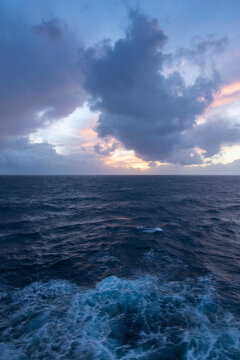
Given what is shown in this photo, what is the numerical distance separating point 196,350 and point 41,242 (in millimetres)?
14837

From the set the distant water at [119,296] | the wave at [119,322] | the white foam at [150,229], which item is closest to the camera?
the wave at [119,322]

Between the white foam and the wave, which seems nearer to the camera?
the wave

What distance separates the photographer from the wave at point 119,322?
6258 millimetres

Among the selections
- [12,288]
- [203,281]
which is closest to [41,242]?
[12,288]

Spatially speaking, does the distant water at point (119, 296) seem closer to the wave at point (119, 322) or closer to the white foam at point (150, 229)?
the wave at point (119, 322)

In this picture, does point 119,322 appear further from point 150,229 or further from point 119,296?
point 150,229

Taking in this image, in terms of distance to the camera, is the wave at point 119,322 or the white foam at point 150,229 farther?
the white foam at point 150,229

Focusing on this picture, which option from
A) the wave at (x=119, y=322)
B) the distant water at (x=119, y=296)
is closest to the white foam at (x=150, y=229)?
the distant water at (x=119, y=296)

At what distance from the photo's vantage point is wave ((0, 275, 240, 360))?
626 cm

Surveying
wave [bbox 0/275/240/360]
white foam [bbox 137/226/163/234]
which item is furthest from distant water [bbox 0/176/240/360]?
white foam [bbox 137/226/163/234]

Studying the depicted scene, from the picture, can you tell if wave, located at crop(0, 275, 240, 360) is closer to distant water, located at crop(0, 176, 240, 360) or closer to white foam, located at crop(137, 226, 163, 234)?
→ distant water, located at crop(0, 176, 240, 360)

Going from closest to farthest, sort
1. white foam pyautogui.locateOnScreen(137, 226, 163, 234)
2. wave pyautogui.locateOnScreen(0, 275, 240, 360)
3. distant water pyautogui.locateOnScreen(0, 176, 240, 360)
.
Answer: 1. wave pyautogui.locateOnScreen(0, 275, 240, 360)
2. distant water pyautogui.locateOnScreen(0, 176, 240, 360)
3. white foam pyautogui.locateOnScreen(137, 226, 163, 234)

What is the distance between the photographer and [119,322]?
761 centimetres

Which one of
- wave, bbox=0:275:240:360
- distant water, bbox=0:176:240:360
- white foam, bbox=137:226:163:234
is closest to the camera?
wave, bbox=0:275:240:360
